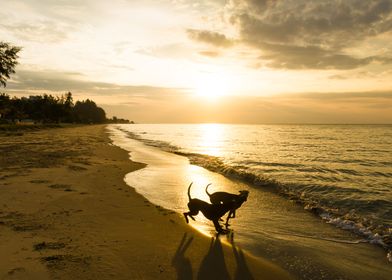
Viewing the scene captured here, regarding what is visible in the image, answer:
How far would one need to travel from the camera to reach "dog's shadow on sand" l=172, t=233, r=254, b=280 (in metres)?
5.75

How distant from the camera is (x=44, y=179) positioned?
45.1 ft

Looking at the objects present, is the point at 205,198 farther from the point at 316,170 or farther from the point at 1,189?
the point at 316,170

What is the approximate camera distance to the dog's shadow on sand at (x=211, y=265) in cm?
575

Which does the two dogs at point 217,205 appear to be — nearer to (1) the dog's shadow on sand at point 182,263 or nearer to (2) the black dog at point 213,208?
(2) the black dog at point 213,208

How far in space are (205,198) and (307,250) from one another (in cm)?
560

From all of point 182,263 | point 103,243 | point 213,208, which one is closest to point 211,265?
point 182,263

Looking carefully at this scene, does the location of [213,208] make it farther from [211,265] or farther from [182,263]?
[182,263]

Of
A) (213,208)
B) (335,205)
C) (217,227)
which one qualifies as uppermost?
(213,208)

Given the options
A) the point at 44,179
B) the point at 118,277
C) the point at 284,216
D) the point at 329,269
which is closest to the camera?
the point at 118,277

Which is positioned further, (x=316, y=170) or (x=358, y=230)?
(x=316, y=170)

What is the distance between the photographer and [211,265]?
618 cm

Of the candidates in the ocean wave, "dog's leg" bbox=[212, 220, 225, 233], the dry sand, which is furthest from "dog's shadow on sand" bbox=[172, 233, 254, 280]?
the ocean wave

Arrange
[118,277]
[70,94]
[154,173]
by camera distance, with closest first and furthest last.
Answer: [118,277] < [154,173] < [70,94]

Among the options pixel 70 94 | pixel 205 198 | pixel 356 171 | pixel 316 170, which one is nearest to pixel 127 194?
pixel 205 198
